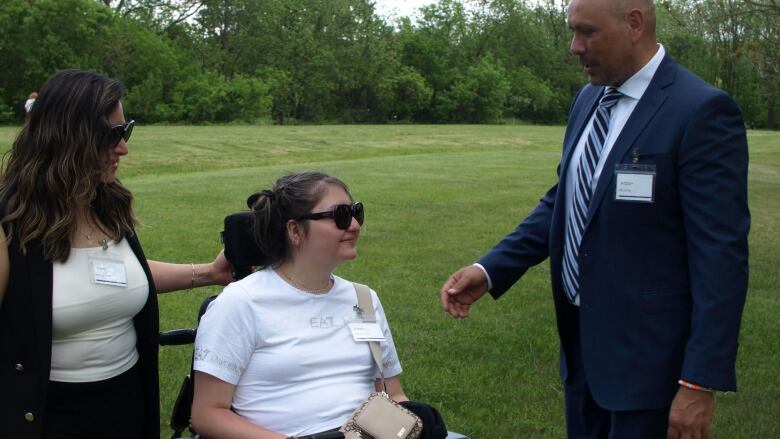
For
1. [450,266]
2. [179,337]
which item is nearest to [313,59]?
[450,266]

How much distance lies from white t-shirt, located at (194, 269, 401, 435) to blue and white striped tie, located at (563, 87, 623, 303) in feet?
2.72

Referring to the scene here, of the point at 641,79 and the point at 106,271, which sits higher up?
the point at 641,79

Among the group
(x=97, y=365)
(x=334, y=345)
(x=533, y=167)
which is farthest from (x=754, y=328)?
(x=533, y=167)

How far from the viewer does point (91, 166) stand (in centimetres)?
304

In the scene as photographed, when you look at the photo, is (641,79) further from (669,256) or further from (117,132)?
(117,132)

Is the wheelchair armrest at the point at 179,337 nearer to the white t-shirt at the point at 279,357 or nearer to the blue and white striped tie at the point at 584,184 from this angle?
the white t-shirt at the point at 279,357

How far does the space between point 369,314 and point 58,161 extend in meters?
1.19

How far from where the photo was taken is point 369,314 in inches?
131

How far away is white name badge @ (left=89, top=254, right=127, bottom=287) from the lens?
9.89 feet

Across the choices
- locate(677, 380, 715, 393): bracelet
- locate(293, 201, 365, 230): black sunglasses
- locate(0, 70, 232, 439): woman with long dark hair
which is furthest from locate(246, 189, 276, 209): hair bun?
locate(677, 380, 715, 393): bracelet

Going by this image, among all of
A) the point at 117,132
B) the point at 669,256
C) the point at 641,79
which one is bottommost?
the point at 669,256

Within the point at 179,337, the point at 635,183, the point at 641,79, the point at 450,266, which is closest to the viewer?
the point at 635,183

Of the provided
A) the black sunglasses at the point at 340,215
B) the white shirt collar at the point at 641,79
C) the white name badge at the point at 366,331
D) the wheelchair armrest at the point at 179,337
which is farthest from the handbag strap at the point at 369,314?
the white shirt collar at the point at 641,79

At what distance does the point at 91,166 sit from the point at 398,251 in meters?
8.09
